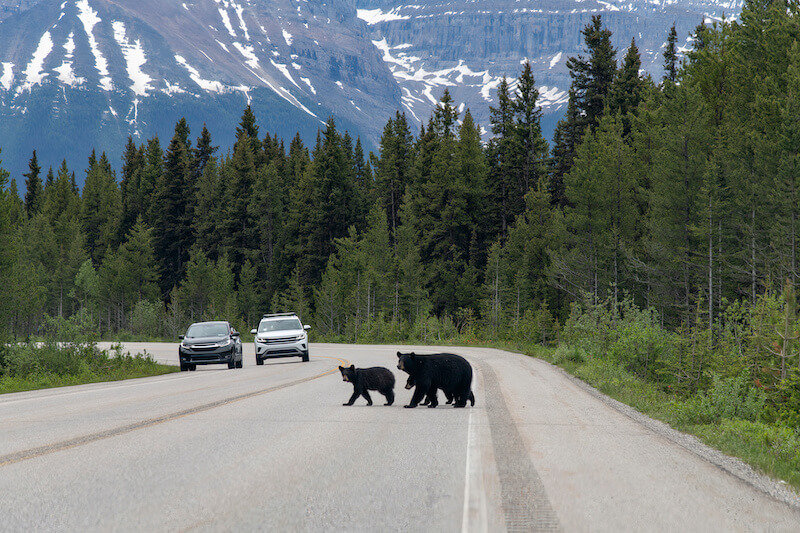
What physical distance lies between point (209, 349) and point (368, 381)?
13735 mm

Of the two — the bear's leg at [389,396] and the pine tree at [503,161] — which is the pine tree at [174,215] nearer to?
the pine tree at [503,161]

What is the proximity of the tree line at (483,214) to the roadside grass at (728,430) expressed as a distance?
2.63m

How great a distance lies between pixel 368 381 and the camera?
1321 centimetres

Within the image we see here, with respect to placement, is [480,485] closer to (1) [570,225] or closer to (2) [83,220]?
(1) [570,225]

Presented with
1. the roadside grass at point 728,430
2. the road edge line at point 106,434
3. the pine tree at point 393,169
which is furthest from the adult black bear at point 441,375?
the pine tree at point 393,169

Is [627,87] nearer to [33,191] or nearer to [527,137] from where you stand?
[527,137]

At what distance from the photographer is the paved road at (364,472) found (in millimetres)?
5188

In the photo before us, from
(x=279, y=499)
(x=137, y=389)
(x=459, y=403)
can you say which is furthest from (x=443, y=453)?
(x=137, y=389)

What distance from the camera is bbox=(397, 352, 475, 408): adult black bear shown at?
12.1 m

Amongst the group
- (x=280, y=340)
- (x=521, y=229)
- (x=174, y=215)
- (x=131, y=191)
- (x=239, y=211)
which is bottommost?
(x=280, y=340)

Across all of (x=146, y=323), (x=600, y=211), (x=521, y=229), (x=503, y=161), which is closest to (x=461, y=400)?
(x=600, y=211)

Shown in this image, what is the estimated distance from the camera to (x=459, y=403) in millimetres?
12438

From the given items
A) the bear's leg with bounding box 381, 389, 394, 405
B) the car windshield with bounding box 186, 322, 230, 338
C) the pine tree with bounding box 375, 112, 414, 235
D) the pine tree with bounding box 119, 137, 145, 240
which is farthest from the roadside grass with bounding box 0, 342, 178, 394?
the pine tree with bounding box 119, 137, 145, 240

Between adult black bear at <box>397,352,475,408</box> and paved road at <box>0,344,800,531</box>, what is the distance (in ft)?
1.11
